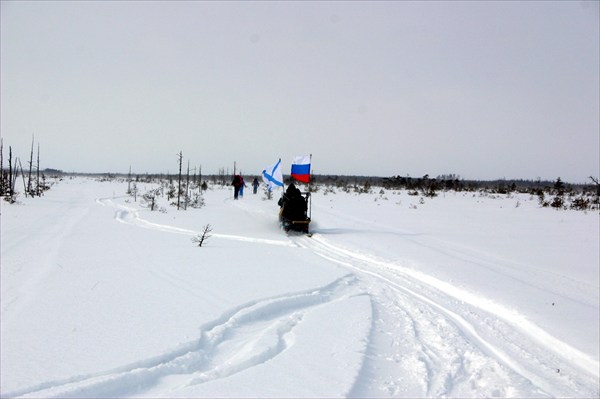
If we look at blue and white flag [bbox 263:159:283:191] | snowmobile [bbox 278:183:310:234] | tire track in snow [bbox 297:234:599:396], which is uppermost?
blue and white flag [bbox 263:159:283:191]

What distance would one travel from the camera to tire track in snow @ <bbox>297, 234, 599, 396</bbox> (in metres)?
3.78

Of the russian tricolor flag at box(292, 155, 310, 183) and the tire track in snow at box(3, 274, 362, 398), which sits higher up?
the russian tricolor flag at box(292, 155, 310, 183)

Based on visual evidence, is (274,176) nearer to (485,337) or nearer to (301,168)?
(301,168)

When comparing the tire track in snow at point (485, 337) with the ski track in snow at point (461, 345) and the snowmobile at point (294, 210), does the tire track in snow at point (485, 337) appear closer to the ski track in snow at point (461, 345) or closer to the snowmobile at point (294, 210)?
the ski track in snow at point (461, 345)

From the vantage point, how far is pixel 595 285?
683 centimetres

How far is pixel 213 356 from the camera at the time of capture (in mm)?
3967

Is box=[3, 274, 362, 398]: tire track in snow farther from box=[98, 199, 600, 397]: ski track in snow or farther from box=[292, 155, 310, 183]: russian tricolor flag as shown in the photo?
box=[292, 155, 310, 183]: russian tricolor flag

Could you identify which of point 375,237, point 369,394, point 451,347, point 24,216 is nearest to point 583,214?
point 375,237

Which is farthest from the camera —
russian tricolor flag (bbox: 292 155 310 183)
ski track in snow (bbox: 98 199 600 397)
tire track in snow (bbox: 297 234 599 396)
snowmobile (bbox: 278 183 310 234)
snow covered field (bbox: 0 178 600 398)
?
russian tricolor flag (bbox: 292 155 310 183)

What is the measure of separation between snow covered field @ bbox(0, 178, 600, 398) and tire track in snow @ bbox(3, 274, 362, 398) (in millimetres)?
19

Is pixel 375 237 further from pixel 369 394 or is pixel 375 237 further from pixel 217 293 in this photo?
pixel 369 394

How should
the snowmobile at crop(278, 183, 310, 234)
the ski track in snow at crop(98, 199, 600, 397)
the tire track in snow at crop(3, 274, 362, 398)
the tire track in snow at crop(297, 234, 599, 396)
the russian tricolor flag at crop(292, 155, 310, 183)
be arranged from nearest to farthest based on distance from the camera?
the tire track in snow at crop(3, 274, 362, 398)
the ski track in snow at crop(98, 199, 600, 397)
the tire track in snow at crop(297, 234, 599, 396)
the snowmobile at crop(278, 183, 310, 234)
the russian tricolor flag at crop(292, 155, 310, 183)

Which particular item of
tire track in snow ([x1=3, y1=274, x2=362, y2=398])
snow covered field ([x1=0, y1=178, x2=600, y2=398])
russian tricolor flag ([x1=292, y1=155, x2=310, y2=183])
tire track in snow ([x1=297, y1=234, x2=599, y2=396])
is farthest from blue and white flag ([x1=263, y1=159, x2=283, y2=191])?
tire track in snow ([x1=3, y1=274, x2=362, y2=398])

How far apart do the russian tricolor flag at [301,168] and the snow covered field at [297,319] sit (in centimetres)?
377
